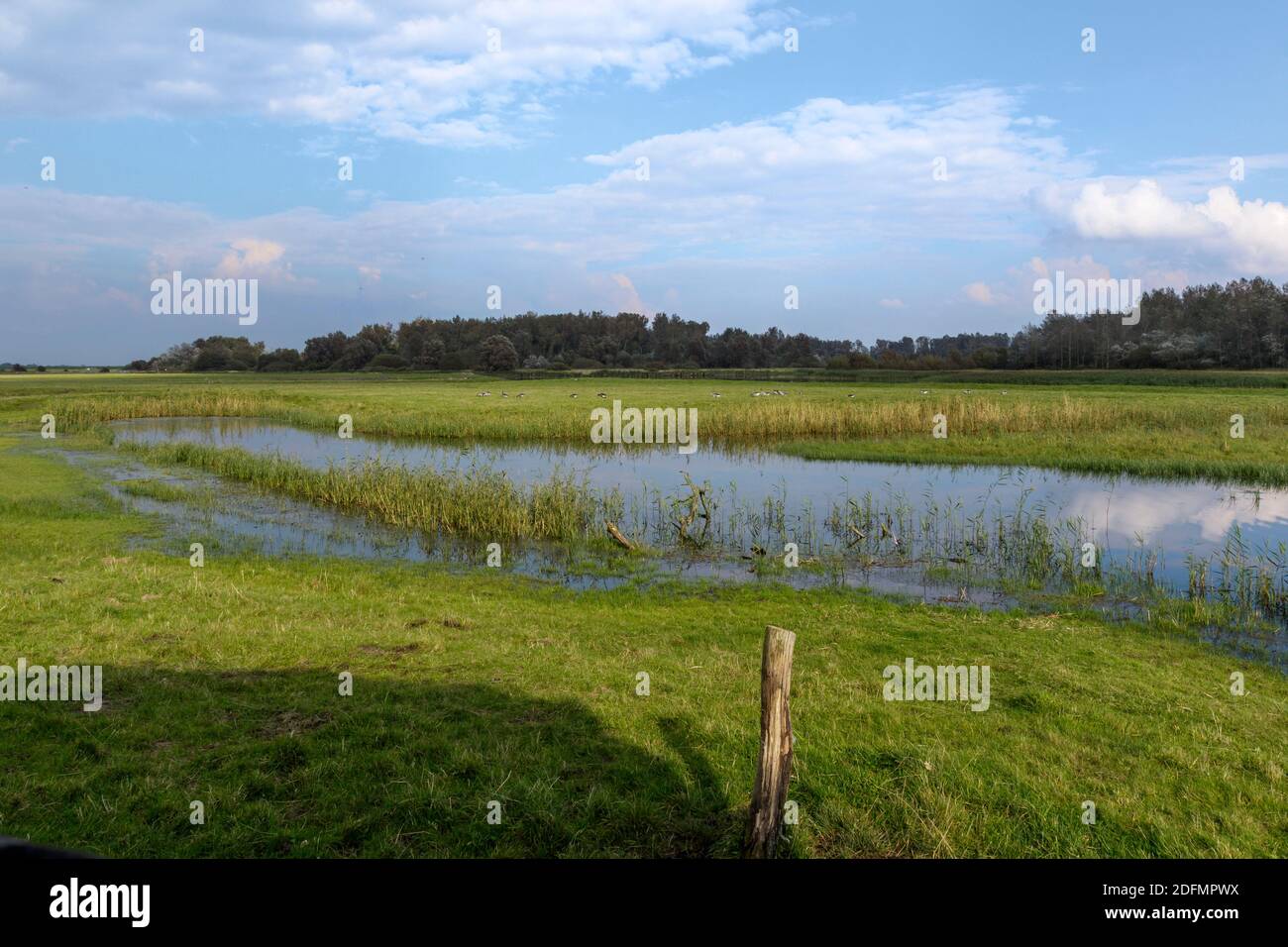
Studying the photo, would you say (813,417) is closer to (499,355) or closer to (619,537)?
(619,537)

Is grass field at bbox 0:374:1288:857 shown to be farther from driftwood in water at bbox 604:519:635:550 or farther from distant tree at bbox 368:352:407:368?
distant tree at bbox 368:352:407:368

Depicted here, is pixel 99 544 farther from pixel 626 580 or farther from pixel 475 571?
pixel 626 580

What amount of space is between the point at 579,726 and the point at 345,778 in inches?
79.3

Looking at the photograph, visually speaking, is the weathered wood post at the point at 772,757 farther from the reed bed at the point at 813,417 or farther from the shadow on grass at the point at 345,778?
the reed bed at the point at 813,417

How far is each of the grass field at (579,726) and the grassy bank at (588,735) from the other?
1.2 inches

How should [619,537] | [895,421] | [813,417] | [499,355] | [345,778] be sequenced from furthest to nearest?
[499,355] < [813,417] < [895,421] < [619,537] < [345,778]

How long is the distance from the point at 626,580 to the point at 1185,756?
9945 mm

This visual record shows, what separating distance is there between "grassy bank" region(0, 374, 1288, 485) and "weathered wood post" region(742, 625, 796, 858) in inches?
1091

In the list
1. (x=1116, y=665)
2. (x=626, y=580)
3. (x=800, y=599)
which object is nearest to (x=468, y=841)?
(x=1116, y=665)

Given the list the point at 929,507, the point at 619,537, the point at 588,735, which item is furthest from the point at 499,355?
the point at 588,735

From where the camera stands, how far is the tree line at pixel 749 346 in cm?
8956

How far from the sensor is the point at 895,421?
40.3 m

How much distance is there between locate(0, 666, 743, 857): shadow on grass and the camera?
17.9 feet

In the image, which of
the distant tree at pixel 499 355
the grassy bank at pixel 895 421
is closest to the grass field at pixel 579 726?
the grassy bank at pixel 895 421
